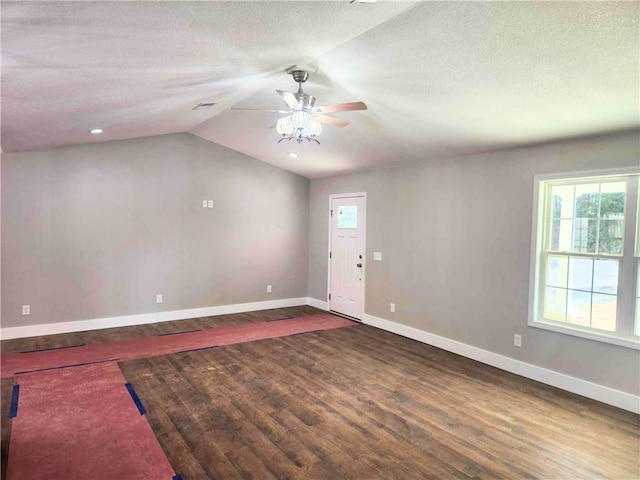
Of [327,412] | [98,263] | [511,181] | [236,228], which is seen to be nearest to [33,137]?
[98,263]

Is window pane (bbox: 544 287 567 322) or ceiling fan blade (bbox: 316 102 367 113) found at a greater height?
ceiling fan blade (bbox: 316 102 367 113)

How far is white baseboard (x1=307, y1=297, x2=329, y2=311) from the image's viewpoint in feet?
23.7

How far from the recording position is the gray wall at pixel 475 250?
143 inches

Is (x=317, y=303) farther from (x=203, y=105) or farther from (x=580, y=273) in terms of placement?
(x=580, y=273)

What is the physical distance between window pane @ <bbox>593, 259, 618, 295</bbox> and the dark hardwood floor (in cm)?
106

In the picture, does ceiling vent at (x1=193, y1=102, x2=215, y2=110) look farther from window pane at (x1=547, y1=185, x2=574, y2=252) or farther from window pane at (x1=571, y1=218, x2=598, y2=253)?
window pane at (x1=571, y1=218, x2=598, y2=253)

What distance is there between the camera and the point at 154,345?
498 cm

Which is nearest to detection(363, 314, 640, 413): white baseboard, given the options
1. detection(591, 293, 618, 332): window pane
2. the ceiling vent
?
detection(591, 293, 618, 332): window pane

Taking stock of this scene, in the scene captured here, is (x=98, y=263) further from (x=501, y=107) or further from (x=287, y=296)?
(x=501, y=107)

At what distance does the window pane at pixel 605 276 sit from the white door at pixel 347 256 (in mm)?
3317

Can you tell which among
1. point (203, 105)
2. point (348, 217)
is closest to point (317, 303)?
point (348, 217)

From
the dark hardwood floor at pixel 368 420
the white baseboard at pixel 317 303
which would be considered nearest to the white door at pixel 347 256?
the white baseboard at pixel 317 303

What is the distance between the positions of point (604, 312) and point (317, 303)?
4758 mm

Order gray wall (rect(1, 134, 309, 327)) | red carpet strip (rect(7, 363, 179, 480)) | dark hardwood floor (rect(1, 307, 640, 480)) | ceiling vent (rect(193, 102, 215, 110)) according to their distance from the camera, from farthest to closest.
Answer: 1. gray wall (rect(1, 134, 309, 327))
2. ceiling vent (rect(193, 102, 215, 110))
3. dark hardwood floor (rect(1, 307, 640, 480))
4. red carpet strip (rect(7, 363, 179, 480))
